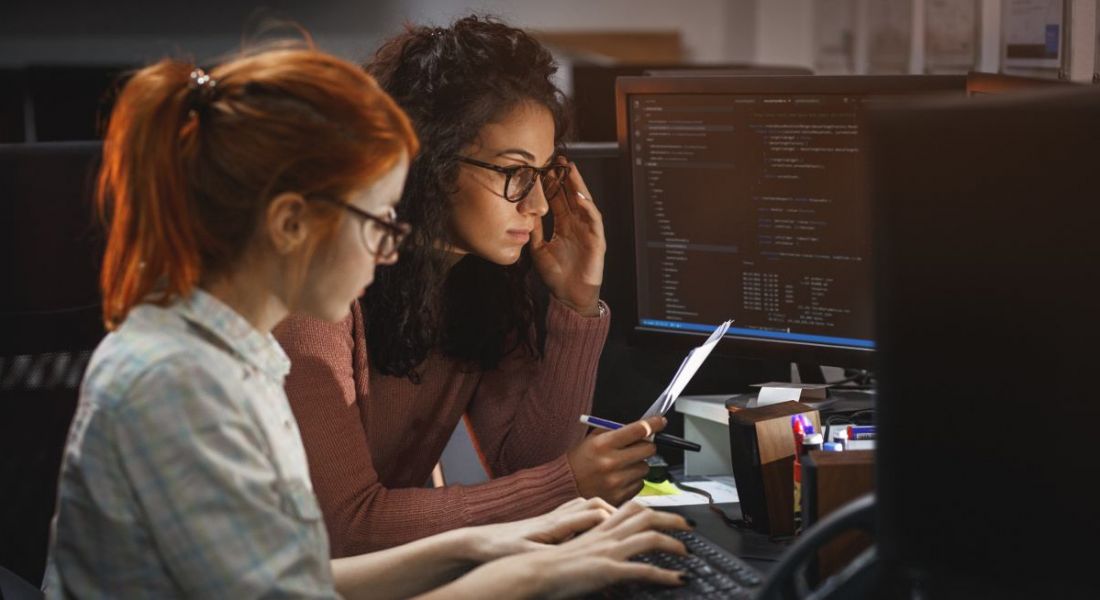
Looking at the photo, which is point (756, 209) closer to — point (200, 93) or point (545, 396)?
point (545, 396)

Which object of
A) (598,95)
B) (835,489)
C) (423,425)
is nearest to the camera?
(835,489)

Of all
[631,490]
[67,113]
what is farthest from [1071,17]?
[67,113]

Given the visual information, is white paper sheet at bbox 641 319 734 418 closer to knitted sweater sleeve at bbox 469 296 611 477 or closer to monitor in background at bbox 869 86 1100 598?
knitted sweater sleeve at bbox 469 296 611 477

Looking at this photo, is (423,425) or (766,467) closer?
(766,467)

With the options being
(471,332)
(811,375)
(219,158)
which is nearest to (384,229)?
(219,158)

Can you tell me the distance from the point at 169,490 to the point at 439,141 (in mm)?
742

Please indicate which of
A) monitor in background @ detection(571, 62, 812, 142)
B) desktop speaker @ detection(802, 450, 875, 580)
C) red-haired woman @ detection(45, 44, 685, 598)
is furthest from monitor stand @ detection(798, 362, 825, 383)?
monitor in background @ detection(571, 62, 812, 142)

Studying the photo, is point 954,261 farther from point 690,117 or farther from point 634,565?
point 690,117

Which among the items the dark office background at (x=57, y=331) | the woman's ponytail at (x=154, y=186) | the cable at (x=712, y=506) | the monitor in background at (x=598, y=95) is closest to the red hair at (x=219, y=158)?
the woman's ponytail at (x=154, y=186)

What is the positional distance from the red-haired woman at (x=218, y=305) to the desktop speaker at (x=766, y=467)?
419 millimetres

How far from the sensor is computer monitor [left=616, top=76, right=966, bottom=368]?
1.56 metres

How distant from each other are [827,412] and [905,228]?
2.82 feet

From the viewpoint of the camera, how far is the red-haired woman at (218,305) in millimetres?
921

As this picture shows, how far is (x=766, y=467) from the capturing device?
4.72 ft
